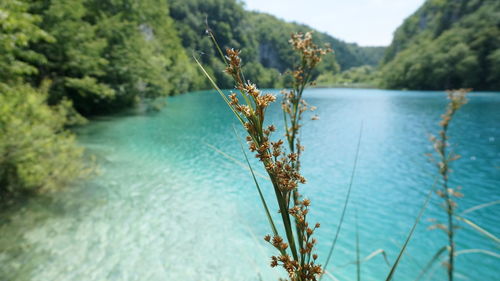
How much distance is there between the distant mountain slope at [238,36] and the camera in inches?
77.5

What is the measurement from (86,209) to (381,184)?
9571 mm

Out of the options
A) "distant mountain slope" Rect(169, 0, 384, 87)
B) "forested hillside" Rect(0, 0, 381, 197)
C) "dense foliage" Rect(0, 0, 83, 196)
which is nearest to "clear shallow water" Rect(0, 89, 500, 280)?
"dense foliage" Rect(0, 0, 83, 196)

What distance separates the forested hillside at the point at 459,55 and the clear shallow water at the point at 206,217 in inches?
2225

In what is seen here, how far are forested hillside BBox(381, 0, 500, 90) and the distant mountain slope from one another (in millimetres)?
21526

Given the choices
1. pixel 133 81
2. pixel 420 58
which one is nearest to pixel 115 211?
pixel 133 81

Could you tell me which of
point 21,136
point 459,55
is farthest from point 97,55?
point 459,55

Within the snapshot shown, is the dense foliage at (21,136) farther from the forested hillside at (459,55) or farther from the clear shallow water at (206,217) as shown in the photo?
the forested hillside at (459,55)

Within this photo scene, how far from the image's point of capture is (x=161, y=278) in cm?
481

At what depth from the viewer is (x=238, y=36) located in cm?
1559

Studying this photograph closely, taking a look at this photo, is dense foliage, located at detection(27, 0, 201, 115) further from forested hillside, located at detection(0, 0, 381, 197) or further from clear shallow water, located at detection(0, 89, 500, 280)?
clear shallow water, located at detection(0, 89, 500, 280)

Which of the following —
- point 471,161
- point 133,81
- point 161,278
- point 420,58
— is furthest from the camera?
point 420,58

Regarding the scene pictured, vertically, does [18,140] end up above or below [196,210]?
above

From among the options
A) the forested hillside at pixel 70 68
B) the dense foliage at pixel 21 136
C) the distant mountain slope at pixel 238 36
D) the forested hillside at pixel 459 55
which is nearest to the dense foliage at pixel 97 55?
the forested hillside at pixel 70 68

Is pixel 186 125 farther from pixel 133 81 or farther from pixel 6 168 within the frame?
pixel 6 168
